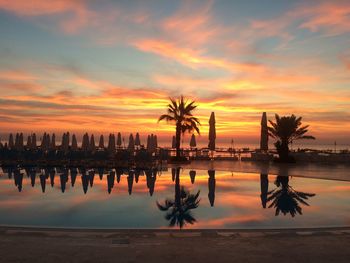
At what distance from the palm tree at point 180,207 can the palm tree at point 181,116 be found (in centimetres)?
1372

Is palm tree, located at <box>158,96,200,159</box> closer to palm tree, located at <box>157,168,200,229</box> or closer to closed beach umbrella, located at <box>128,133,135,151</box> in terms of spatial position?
closed beach umbrella, located at <box>128,133,135,151</box>

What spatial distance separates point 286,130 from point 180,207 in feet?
60.3

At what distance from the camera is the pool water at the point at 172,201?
8055 mm

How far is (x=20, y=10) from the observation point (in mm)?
14750

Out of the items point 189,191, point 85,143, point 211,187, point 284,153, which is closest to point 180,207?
point 189,191

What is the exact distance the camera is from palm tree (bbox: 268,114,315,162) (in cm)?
2616

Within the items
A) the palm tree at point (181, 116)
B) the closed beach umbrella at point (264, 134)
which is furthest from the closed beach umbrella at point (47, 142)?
the closed beach umbrella at point (264, 134)

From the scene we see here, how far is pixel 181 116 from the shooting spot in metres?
26.9

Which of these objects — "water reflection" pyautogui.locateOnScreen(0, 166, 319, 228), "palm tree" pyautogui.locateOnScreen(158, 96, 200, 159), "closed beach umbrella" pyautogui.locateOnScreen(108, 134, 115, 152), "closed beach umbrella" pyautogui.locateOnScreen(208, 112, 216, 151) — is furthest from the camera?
"closed beach umbrella" pyautogui.locateOnScreen(208, 112, 216, 151)

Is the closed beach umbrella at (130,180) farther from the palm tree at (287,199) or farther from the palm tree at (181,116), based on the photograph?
the palm tree at (181,116)

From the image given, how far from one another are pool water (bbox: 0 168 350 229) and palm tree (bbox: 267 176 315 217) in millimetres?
24

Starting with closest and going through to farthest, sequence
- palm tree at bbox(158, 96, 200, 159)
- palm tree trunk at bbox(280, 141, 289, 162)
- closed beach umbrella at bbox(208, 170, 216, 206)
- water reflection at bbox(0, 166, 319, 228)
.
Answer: water reflection at bbox(0, 166, 319, 228) → closed beach umbrella at bbox(208, 170, 216, 206) → palm tree trunk at bbox(280, 141, 289, 162) → palm tree at bbox(158, 96, 200, 159)
